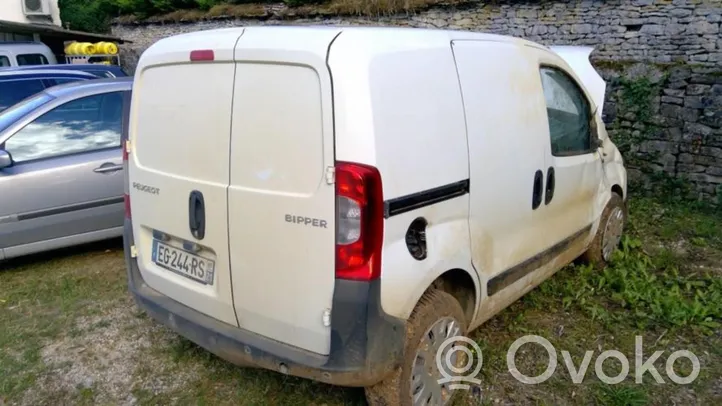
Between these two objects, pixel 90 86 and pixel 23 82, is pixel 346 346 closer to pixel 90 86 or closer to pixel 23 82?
pixel 90 86

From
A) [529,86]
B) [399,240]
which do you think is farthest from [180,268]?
[529,86]

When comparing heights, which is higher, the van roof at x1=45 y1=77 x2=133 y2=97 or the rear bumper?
the van roof at x1=45 y1=77 x2=133 y2=97

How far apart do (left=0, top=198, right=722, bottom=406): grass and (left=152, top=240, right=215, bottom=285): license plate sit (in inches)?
29.2

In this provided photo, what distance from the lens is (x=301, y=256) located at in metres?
2.25

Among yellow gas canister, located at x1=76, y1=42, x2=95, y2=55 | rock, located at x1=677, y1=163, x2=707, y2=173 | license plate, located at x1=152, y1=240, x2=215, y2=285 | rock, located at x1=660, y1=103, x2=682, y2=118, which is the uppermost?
yellow gas canister, located at x1=76, y1=42, x2=95, y2=55

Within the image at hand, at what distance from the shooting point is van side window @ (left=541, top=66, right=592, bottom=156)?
3424 mm

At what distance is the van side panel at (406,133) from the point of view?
212 centimetres

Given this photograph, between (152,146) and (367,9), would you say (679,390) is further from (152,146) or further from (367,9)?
(367,9)

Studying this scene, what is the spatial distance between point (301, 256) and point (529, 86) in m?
1.76

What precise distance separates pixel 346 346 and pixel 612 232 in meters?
3.13

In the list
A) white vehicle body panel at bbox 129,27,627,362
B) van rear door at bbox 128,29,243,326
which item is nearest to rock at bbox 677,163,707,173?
white vehicle body panel at bbox 129,27,627,362

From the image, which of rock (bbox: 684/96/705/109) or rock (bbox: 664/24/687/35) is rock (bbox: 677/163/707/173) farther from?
rock (bbox: 664/24/687/35)

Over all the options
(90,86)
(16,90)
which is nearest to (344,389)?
(90,86)

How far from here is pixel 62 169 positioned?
4.57 meters
